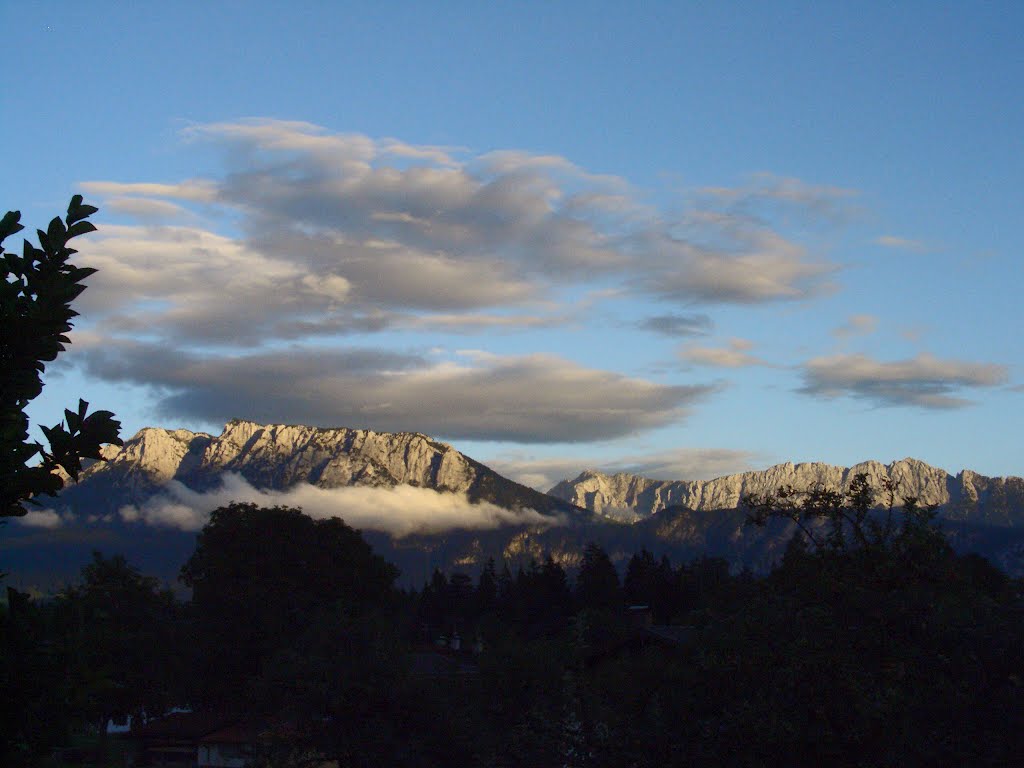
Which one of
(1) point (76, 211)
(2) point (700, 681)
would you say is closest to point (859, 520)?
(2) point (700, 681)

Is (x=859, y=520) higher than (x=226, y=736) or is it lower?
higher

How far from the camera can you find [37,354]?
24.6ft

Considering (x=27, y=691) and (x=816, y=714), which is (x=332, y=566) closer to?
(x=816, y=714)

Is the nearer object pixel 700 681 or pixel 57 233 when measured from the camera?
pixel 57 233

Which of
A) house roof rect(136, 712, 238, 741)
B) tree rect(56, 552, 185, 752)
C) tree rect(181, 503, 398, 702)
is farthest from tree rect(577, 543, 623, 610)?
house roof rect(136, 712, 238, 741)

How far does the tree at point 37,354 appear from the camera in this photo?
7230 millimetres

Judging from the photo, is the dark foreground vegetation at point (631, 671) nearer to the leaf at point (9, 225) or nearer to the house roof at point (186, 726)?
the leaf at point (9, 225)

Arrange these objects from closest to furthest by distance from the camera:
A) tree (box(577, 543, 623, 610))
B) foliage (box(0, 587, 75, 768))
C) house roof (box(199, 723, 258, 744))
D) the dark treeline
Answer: foliage (box(0, 587, 75, 768)) < the dark treeline < house roof (box(199, 723, 258, 744)) < tree (box(577, 543, 623, 610))

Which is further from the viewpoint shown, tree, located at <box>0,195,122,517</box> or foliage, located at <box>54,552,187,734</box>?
foliage, located at <box>54,552,187,734</box>

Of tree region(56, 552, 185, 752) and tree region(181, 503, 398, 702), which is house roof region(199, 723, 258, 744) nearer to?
tree region(181, 503, 398, 702)

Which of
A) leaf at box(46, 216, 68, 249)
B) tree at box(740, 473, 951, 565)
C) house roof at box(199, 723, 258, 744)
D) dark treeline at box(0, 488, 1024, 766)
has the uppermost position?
leaf at box(46, 216, 68, 249)

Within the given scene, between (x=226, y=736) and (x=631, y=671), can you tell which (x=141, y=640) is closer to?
(x=226, y=736)

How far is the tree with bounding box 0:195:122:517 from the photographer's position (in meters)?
7.23

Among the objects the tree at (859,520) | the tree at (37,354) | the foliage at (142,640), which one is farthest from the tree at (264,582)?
the tree at (37,354)
